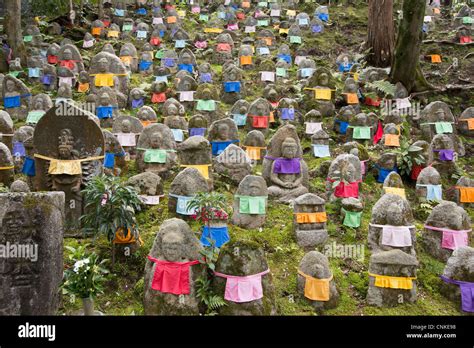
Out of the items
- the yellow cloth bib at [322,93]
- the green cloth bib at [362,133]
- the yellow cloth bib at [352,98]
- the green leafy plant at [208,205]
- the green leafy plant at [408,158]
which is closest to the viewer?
the green leafy plant at [208,205]

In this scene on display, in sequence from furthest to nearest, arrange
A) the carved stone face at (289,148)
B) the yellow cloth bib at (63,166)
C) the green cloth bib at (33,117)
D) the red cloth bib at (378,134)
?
the red cloth bib at (378,134)
the green cloth bib at (33,117)
the carved stone face at (289,148)
the yellow cloth bib at (63,166)

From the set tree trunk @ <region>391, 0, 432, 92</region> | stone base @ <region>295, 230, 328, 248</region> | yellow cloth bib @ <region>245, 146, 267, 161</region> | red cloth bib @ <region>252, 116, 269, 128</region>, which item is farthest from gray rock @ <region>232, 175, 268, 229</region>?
tree trunk @ <region>391, 0, 432, 92</region>

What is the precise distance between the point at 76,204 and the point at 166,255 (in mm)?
3029

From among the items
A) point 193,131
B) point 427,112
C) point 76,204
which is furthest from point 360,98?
point 76,204

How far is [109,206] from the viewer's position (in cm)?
777

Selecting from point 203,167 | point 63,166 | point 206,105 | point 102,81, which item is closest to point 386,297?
point 203,167

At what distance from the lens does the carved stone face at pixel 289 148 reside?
35.5 feet

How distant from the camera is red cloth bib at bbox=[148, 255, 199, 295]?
22.7ft

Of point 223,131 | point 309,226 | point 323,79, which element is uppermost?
point 323,79

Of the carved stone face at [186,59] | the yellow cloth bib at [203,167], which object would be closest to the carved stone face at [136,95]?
the carved stone face at [186,59]

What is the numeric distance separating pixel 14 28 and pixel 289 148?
13267 millimetres

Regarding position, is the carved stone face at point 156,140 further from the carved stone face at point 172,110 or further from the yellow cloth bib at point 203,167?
the carved stone face at point 172,110

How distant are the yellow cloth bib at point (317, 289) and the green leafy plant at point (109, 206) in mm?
3070

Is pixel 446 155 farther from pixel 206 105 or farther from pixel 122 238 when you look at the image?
pixel 122 238
